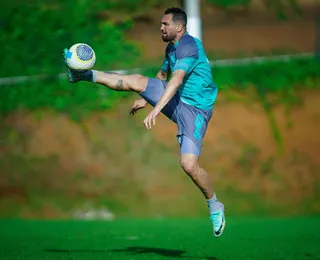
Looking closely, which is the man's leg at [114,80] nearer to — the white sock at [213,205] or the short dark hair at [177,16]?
the short dark hair at [177,16]

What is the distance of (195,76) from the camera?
347 inches

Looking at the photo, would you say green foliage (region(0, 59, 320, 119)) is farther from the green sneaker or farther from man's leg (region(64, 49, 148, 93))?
the green sneaker

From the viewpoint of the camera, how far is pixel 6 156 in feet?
51.3

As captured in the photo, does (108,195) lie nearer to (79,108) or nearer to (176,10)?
(79,108)

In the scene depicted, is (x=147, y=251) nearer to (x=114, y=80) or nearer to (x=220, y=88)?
(x=114, y=80)

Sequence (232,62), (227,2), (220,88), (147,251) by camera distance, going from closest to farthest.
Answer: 1. (147,251)
2. (220,88)
3. (232,62)
4. (227,2)

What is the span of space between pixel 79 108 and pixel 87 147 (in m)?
0.77

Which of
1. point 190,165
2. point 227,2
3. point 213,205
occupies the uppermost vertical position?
point 227,2

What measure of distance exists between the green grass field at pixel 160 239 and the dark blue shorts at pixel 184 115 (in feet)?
4.00

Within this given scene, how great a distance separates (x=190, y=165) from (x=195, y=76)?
1057 mm

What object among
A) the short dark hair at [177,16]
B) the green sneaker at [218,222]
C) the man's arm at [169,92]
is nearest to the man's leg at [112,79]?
the man's arm at [169,92]

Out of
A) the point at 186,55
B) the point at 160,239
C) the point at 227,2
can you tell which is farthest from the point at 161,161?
the point at 186,55

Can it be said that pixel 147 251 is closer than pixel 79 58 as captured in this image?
No

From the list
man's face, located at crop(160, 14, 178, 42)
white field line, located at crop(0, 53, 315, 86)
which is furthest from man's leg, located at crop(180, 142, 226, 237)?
white field line, located at crop(0, 53, 315, 86)
